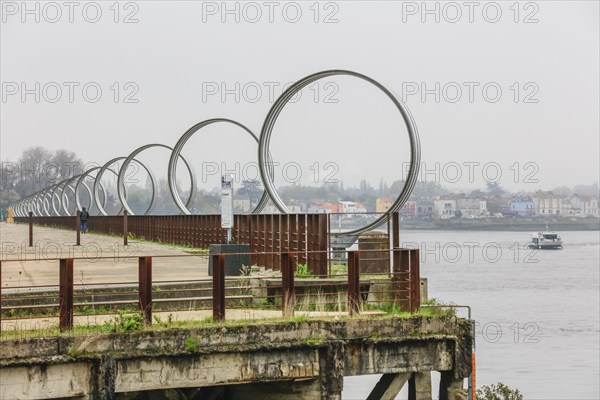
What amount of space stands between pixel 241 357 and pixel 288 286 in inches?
68.8

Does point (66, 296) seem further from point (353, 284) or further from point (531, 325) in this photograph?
point (531, 325)

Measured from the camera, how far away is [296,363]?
48.6 feet

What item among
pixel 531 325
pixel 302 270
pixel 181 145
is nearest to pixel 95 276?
pixel 302 270

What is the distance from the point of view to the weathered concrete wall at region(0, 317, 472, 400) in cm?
1337

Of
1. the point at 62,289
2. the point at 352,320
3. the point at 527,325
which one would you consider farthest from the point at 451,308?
the point at 527,325

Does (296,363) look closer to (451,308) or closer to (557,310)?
(451,308)

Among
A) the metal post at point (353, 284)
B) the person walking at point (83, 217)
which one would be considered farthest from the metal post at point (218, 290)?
the person walking at point (83, 217)

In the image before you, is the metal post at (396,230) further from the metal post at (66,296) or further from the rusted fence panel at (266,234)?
the metal post at (66,296)

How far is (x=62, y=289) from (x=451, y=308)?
620 cm

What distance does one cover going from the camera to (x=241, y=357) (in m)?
14.5

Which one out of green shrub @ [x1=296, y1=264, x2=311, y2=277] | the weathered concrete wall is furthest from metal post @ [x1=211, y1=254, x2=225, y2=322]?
green shrub @ [x1=296, y1=264, x2=311, y2=277]

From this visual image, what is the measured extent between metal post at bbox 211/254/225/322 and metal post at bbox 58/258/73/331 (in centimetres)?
214

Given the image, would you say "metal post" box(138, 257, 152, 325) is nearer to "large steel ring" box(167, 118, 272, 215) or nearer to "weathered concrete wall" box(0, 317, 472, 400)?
"weathered concrete wall" box(0, 317, 472, 400)

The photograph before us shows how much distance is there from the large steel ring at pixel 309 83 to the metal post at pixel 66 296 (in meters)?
8.12
